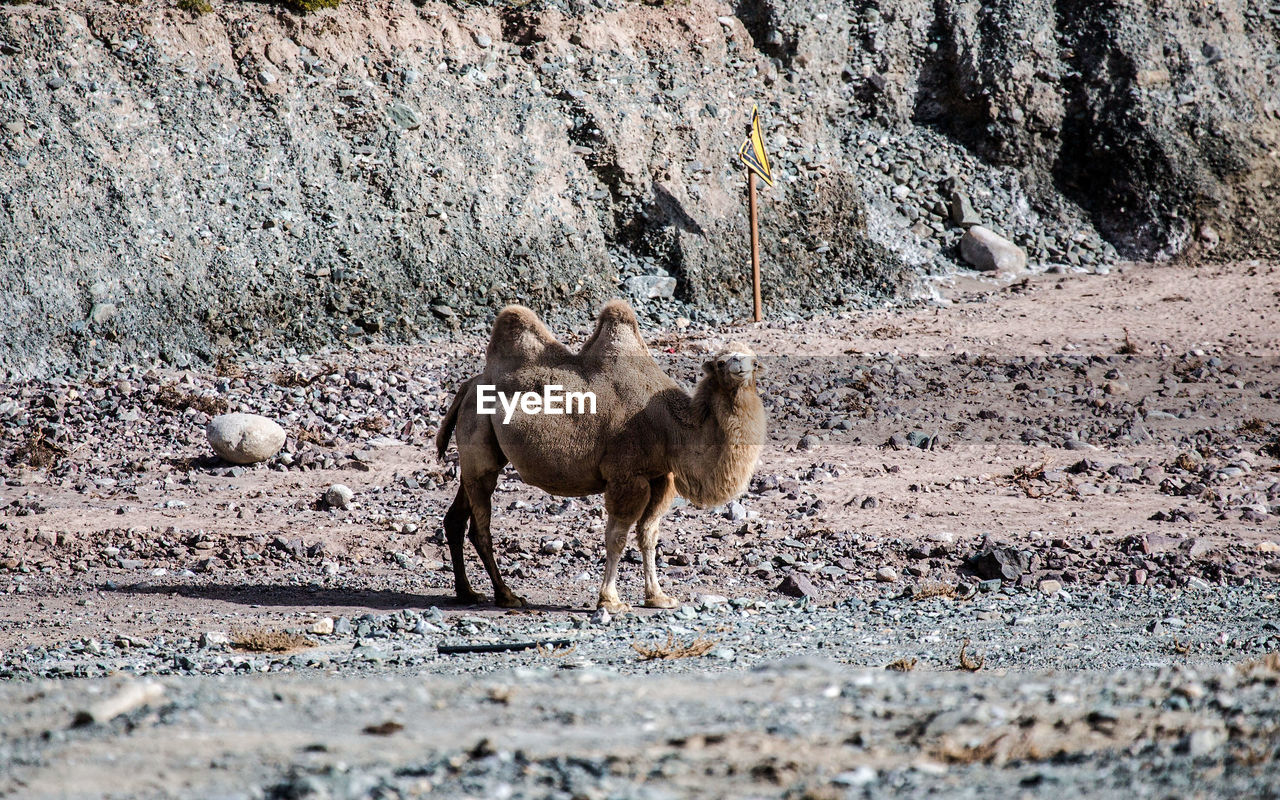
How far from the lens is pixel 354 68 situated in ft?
64.1

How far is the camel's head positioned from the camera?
7438 millimetres

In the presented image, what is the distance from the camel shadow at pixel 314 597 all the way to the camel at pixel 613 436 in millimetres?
219

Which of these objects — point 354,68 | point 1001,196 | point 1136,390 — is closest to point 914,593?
point 1136,390

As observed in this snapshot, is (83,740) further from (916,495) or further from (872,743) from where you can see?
(916,495)

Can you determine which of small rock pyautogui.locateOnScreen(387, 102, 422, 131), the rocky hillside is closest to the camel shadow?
the rocky hillside

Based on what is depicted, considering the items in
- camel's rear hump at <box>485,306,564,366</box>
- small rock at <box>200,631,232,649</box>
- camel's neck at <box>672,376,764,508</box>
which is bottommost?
small rock at <box>200,631,232,649</box>

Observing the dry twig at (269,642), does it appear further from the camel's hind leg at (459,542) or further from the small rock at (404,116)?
the small rock at (404,116)

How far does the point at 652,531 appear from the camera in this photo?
8109 mm

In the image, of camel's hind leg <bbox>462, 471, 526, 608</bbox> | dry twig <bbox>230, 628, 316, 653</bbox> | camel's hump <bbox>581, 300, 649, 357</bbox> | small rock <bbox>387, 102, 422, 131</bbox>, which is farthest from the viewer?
small rock <bbox>387, 102, 422, 131</bbox>

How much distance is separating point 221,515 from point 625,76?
1316cm

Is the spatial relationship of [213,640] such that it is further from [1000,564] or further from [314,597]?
[1000,564]

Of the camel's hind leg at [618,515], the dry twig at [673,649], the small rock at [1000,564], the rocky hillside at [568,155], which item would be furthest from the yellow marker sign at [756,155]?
the dry twig at [673,649]

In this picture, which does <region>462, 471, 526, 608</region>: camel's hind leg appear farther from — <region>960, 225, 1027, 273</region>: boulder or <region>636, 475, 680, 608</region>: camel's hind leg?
<region>960, 225, 1027, 273</region>: boulder

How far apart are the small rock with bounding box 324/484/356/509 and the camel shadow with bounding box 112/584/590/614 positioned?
6.49 ft
